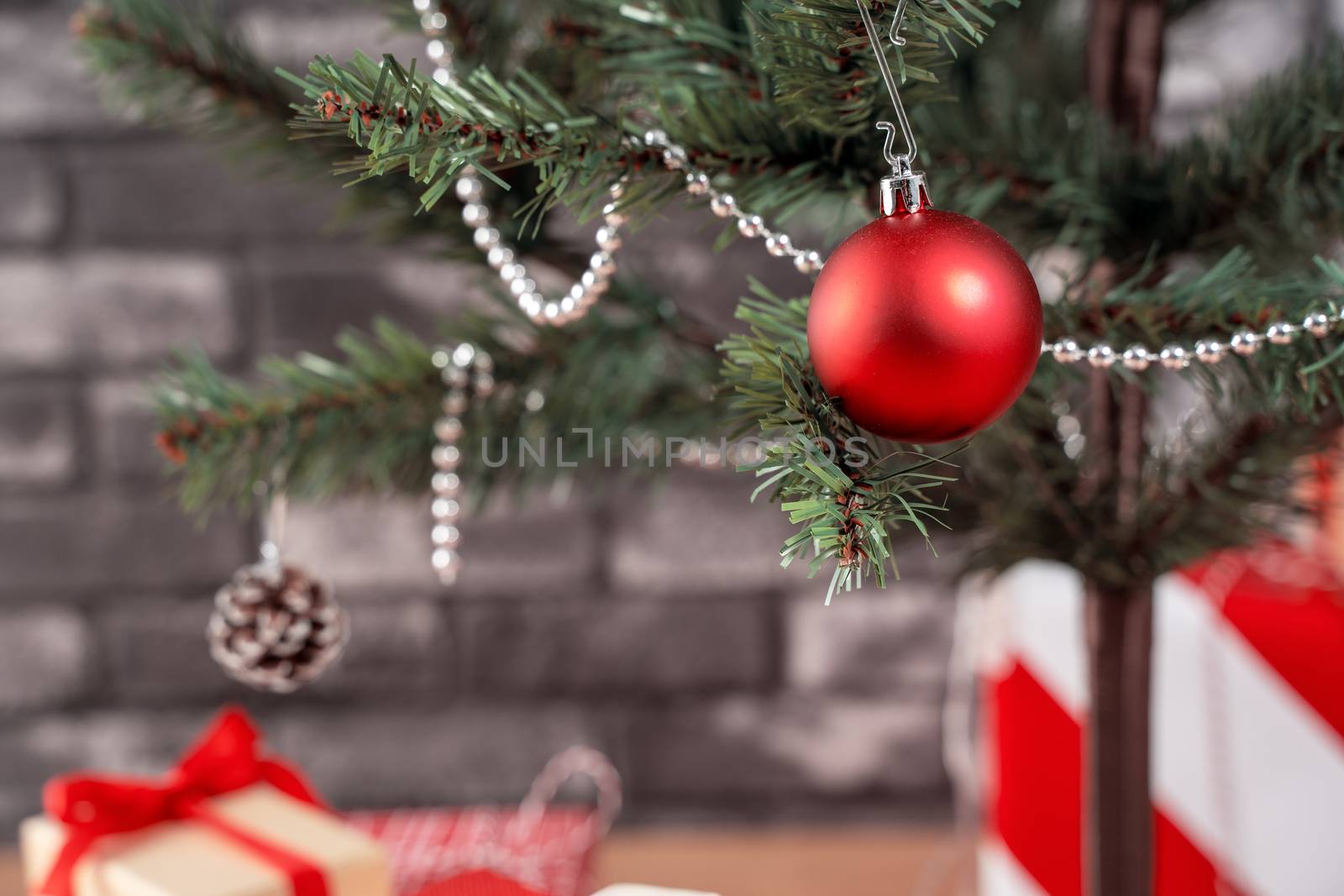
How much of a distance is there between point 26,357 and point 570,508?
41 centimetres

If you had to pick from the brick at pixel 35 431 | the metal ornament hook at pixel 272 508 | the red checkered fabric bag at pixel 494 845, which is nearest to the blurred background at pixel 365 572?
the brick at pixel 35 431

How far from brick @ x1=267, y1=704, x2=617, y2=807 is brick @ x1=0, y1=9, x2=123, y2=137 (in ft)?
1.53

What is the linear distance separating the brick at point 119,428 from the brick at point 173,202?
0.11m

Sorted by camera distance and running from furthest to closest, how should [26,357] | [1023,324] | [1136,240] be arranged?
[26,357]
[1136,240]
[1023,324]

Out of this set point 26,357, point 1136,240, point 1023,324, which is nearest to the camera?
point 1023,324

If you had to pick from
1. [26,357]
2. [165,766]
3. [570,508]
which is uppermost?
[26,357]

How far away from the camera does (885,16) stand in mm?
245

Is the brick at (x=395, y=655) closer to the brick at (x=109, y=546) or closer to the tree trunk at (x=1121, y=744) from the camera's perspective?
the brick at (x=109, y=546)

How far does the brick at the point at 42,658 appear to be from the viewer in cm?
79

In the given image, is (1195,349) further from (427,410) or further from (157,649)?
(157,649)

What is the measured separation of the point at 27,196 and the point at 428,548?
38cm

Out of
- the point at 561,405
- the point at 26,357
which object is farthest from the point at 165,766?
the point at 561,405

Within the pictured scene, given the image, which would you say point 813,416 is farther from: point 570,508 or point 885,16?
Answer: point 570,508

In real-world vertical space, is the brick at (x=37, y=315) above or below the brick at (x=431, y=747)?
above
